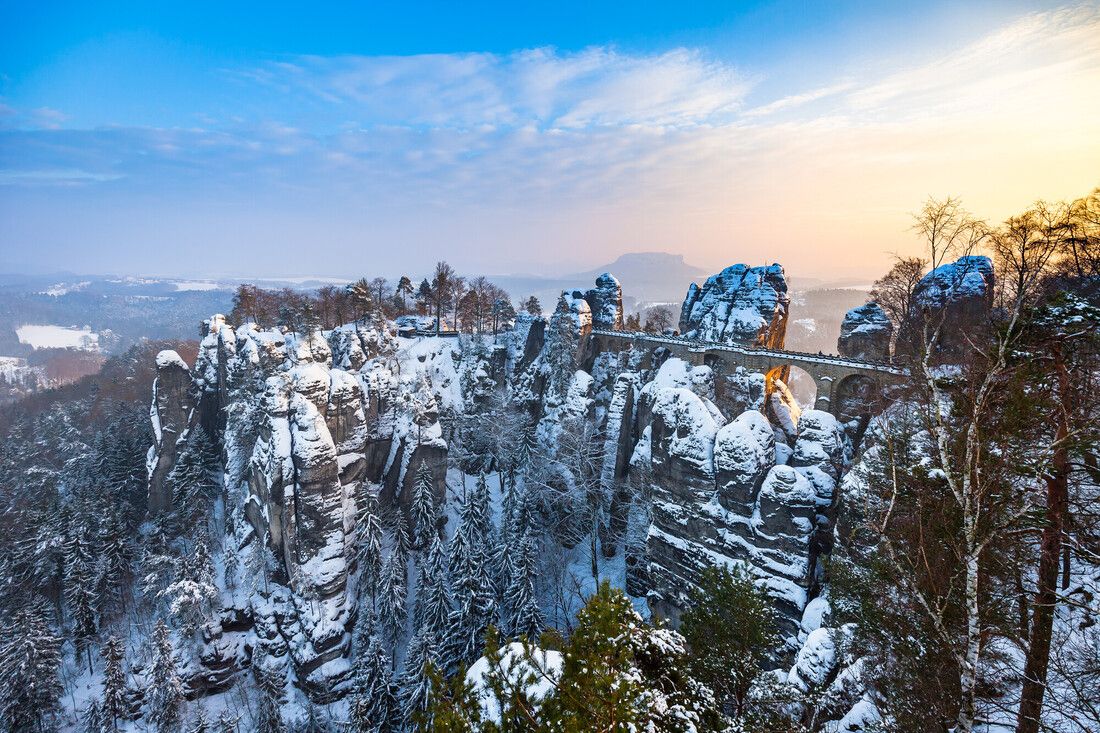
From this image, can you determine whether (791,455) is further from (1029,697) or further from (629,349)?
(629,349)

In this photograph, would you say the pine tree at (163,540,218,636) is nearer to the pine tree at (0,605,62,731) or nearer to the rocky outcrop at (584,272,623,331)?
the pine tree at (0,605,62,731)

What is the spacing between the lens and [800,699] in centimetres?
1220

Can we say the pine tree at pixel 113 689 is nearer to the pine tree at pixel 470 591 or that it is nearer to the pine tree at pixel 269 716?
the pine tree at pixel 269 716

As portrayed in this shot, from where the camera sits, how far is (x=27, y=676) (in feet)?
89.6

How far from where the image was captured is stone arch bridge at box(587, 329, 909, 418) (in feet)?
100

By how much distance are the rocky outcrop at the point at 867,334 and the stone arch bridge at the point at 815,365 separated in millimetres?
1571

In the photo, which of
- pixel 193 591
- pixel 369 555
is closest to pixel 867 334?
pixel 369 555

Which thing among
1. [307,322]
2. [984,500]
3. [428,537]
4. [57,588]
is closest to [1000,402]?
[984,500]

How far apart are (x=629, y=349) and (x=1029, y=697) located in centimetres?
3866

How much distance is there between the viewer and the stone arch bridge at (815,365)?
30.6 metres

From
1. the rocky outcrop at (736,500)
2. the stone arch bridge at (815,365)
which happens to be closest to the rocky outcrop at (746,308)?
the stone arch bridge at (815,365)

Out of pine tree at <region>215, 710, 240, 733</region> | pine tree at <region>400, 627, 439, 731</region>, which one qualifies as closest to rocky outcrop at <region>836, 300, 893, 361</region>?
pine tree at <region>400, 627, 439, 731</region>

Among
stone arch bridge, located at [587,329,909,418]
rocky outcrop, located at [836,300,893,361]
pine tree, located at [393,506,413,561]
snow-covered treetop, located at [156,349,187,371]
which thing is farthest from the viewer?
snow-covered treetop, located at [156,349,187,371]

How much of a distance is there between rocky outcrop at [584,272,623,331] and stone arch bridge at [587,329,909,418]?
846 centimetres
